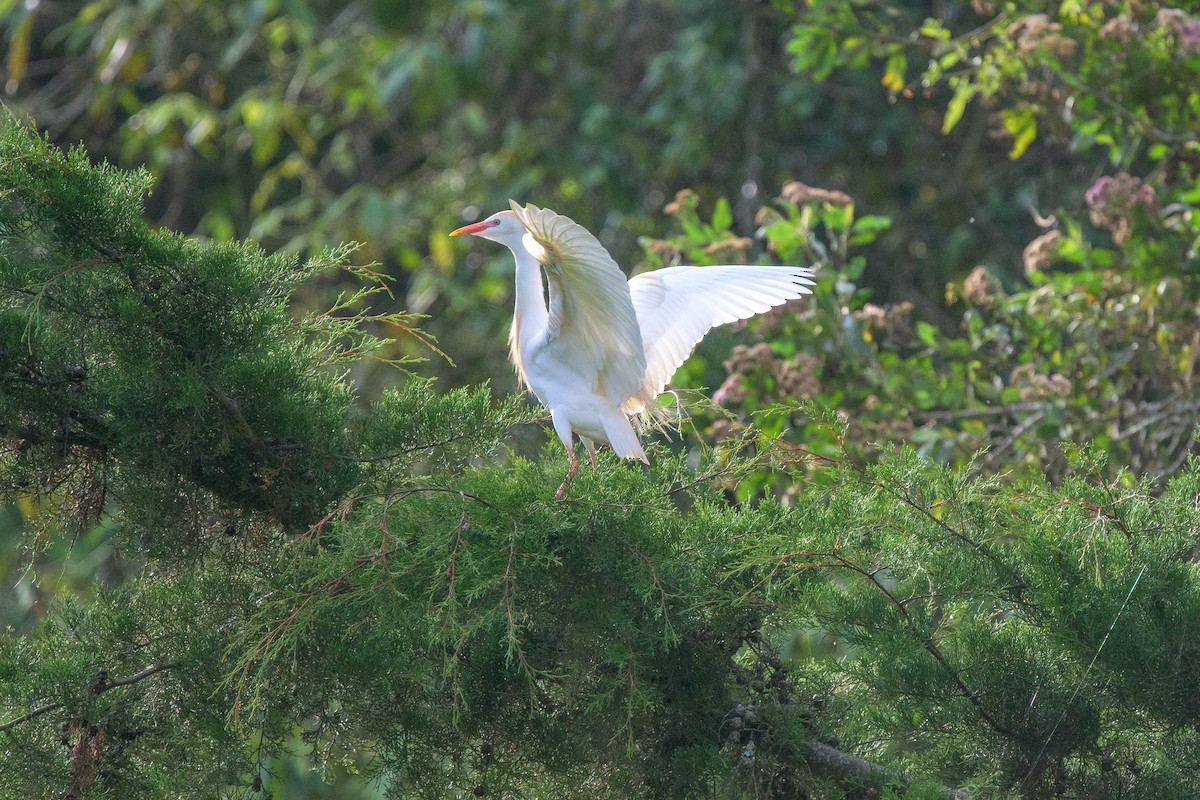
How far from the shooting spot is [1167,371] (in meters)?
4.31

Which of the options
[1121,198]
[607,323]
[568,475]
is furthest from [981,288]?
[568,475]

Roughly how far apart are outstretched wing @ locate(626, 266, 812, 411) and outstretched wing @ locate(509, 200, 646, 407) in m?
0.11

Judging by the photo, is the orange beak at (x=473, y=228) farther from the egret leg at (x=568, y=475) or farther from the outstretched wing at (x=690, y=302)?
the egret leg at (x=568, y=475)

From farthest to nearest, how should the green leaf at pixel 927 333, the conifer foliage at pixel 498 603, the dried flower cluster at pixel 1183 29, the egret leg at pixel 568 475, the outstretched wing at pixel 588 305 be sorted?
the green leaf at pixel 927 333
the dried flower cluster at pixel 1183 29
the outstretched wing at pixel 588 305
the egret leg at pixel 568 475
the conifer foliage at pixel 498 603

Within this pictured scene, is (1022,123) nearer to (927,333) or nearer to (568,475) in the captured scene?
(927,333)

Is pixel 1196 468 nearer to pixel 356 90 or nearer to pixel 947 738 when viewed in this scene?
pixel 947 738

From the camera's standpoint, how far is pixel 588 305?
10.8ft

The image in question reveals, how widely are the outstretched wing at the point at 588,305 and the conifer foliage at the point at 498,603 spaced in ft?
1.69

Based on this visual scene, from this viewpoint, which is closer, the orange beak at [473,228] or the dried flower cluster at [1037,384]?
the orange beak at [473,228]

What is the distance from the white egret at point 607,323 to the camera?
3.22 metres

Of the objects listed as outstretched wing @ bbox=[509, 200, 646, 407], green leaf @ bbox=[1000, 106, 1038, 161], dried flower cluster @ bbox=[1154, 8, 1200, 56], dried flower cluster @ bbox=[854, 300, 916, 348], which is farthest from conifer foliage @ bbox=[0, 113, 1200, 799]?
green leaf @ bbox=[1000, 106, 1038, 161]

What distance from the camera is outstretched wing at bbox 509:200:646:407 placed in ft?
9.70

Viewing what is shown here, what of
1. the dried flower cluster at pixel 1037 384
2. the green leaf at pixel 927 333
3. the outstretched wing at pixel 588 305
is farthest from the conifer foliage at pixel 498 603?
the green leaf at pixel 927 333

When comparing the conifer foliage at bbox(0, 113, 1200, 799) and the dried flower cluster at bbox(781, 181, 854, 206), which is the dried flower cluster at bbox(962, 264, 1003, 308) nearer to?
the dried flower cluster at bbox(781, 181, 854, 206)
